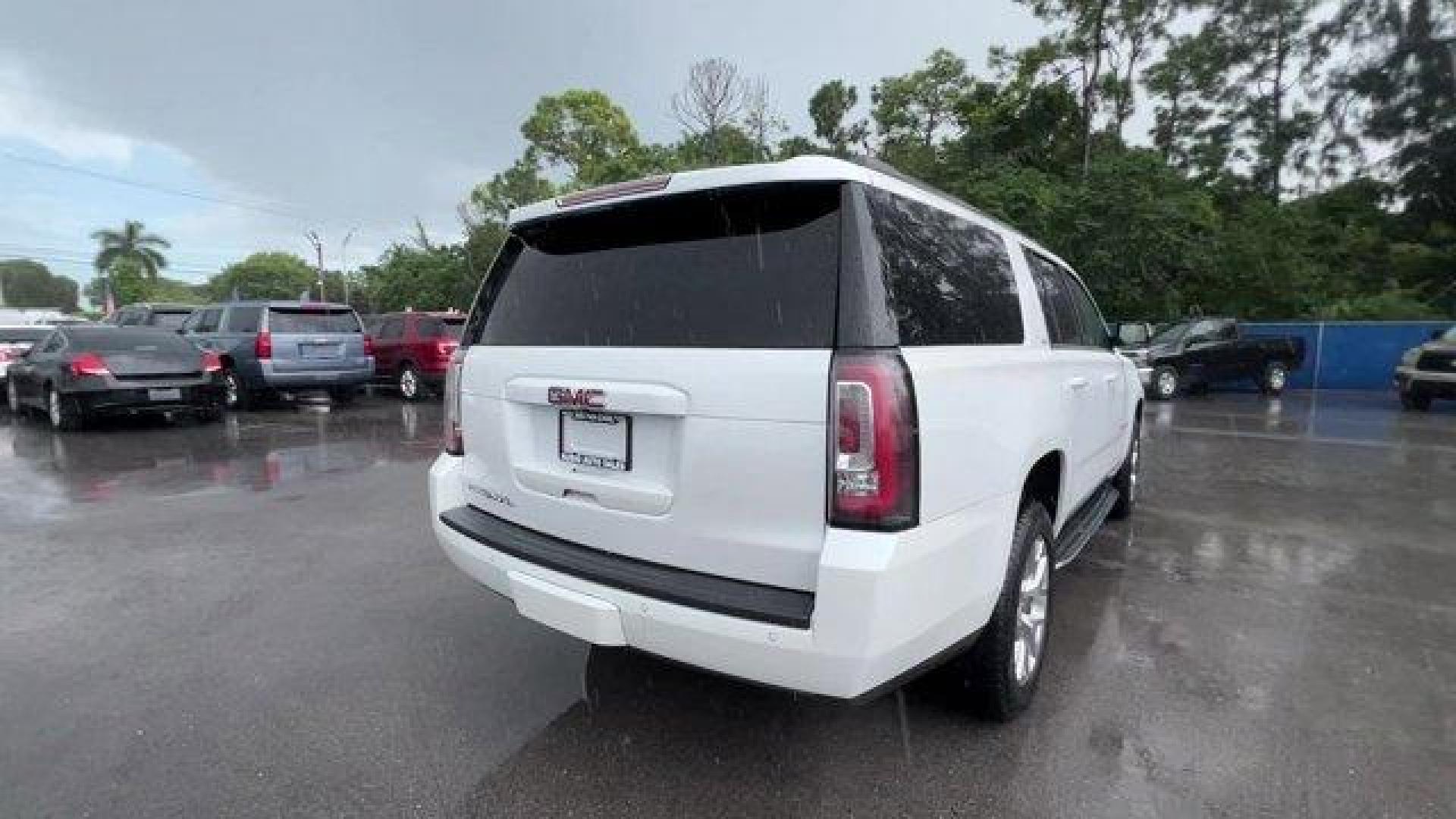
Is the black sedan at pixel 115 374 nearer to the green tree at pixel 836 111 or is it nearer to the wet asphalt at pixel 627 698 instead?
the wet asphalt at pixel 627 698

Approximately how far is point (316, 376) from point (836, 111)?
35.0 meters

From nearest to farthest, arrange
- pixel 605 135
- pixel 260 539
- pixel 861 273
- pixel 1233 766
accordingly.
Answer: pixel 861 273
pixel 1233 766
pixel 260 539
pixel 605 135

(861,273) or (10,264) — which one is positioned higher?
(10,264)

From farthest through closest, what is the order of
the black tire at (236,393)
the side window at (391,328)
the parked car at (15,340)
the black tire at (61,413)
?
the side window at (391,328) → the parked car at (15,340) → the black tire at (236,393) → the black tire at (61,413)

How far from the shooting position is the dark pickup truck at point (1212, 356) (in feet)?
54.2

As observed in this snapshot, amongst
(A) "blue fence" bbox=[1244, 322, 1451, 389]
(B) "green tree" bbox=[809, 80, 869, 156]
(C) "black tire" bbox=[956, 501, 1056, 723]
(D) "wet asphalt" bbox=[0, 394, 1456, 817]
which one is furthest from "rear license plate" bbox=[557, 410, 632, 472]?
(B) "green tree" bbox=[809, 80, 869, 156]

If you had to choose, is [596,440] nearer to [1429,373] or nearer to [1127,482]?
[1127,482]

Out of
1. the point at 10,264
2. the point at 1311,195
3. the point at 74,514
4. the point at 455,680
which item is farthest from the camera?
the point at 10,264

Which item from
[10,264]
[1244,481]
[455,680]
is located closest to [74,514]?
[455,680]

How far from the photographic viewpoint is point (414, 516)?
6.04 metres

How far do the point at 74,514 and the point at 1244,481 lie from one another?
10.3m

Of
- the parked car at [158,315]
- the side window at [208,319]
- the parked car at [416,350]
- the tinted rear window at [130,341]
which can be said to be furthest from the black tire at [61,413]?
the parked car at [158,315]

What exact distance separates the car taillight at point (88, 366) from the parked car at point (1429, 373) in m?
21.1

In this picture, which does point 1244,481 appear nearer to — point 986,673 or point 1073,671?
point 1073,671
